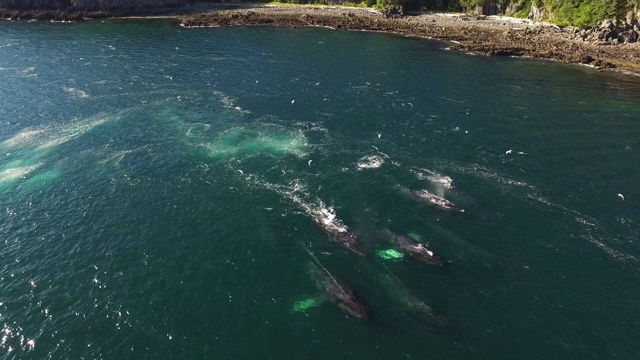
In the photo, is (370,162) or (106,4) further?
(106,4)

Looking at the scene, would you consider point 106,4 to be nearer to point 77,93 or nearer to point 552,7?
point 77,93

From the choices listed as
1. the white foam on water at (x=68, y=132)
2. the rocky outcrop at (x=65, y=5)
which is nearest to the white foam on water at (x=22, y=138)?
the white foam on water at (x=68, y=132)

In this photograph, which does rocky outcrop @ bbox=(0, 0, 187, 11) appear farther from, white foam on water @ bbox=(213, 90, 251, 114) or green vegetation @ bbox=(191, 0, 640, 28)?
white foam on water @ bbox=(213, 90, 251, 114)

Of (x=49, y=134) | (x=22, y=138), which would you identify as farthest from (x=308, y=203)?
(x=22, y=138)

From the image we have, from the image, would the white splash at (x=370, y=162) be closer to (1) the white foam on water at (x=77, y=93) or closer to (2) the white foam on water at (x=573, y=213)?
(2) the white foam on water at (x=573, y=213)

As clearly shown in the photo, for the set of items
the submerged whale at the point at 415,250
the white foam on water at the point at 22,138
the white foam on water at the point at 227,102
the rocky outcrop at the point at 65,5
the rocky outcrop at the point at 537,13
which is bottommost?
the submerged whale at the point at 415,250

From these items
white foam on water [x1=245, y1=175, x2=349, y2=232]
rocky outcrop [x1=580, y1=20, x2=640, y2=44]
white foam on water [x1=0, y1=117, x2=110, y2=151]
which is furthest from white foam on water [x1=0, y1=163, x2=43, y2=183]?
rocky outcrop [x1=580, y1=20, x2=640, y2=44]

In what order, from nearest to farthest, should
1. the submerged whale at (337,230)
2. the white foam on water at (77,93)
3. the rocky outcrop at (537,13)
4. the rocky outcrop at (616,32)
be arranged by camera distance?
the submerged whale at (337,230), the white foam on water at (77,93), the rocky outcrop at (616,32), the rocky outcrop at (537,13)

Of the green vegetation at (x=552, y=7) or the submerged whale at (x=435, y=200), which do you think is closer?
the submerged whale at (x=435, y=200)
